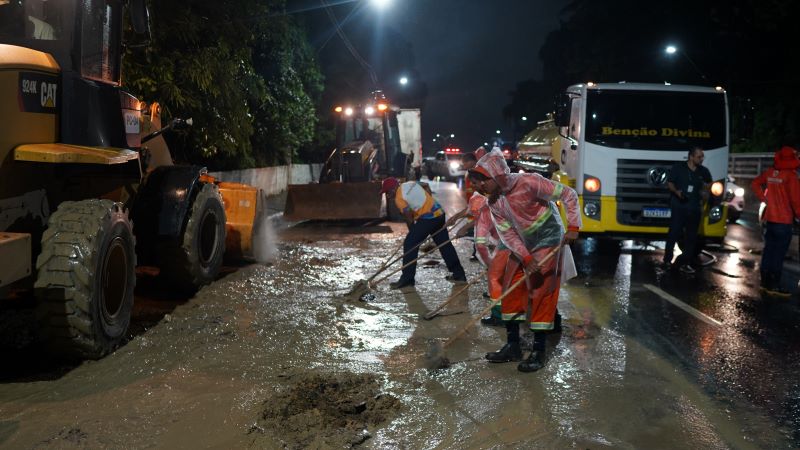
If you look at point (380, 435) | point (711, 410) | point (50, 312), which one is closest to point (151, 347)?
point (50, 312)

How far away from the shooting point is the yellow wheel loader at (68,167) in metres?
4.88

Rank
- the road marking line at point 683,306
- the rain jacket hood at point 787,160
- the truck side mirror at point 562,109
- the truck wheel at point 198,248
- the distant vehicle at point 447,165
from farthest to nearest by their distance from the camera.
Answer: the distant vehicle at point 447,165, the truck side mirror at point 562,109, the rain jacket hood at point 787,160, the truck wheel at point 198,248, the road marking line at point 683,306

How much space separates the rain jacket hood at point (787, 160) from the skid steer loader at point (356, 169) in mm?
8248

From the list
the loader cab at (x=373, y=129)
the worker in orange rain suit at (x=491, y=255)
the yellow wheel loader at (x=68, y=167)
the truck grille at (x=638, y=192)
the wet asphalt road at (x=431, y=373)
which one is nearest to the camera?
the wet asphalt road at (x=431, y=373)

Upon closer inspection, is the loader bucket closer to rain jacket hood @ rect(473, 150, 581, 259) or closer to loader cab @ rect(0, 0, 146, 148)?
loader cab @ rect(0, 0, 146, 148)

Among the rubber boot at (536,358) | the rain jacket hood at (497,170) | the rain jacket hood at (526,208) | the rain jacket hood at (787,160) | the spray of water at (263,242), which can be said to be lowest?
the rubber boot at (536,358)

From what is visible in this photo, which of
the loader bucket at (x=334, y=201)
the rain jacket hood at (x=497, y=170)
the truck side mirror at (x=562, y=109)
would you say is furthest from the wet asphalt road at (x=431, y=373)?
the loader bucket at (x=334, y=201)

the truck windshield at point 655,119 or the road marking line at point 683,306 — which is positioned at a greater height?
the truck windshield at point 655,119

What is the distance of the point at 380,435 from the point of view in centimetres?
425

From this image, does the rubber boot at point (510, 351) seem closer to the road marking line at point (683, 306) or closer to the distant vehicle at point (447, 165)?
the road marking line at point (683, 306)

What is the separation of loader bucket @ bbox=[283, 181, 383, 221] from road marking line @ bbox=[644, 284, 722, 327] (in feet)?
23.9

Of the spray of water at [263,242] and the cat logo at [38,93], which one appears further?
the spray of water at [263,242]

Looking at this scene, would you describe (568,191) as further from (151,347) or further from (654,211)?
(654,211)

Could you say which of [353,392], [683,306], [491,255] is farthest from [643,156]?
[353,392]
